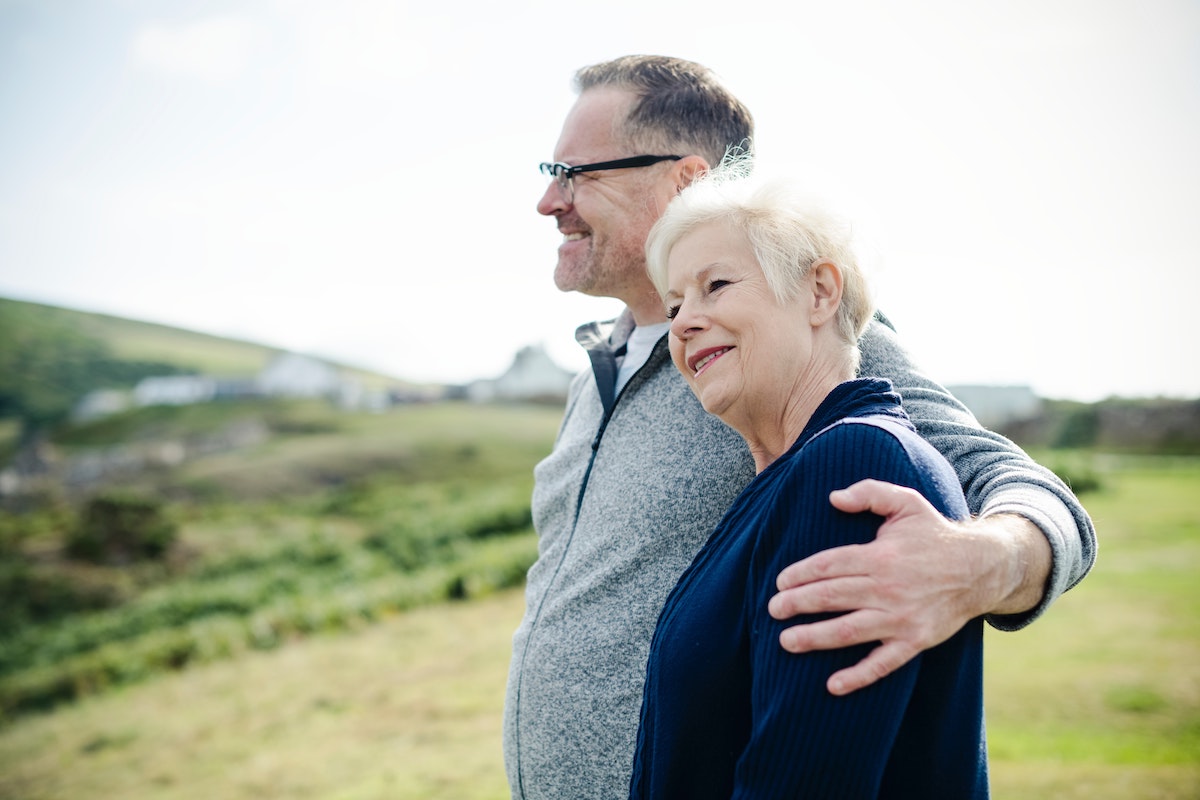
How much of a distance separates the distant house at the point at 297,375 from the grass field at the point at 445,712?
4794 centimetres

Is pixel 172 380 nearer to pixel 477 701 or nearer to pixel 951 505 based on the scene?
pixel 477 701

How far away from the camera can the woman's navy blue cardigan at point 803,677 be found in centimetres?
103

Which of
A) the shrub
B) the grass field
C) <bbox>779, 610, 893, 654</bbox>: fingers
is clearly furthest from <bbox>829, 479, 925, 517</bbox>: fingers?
the shrub

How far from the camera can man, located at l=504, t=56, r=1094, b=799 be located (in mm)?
1060

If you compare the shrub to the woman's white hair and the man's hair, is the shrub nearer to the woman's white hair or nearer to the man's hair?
the man's hair

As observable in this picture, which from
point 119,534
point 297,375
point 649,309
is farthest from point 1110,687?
point 297,375

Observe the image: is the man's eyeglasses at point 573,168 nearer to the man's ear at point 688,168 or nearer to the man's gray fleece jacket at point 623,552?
the man's ear at point 688,168

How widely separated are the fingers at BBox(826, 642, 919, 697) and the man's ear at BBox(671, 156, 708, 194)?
169cm

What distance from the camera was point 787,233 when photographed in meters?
1.44

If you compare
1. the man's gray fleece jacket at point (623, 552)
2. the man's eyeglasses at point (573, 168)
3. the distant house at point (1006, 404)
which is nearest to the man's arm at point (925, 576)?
the man's gray fleece jacket at point (623, 552)

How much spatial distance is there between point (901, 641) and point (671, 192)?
1.69 meters

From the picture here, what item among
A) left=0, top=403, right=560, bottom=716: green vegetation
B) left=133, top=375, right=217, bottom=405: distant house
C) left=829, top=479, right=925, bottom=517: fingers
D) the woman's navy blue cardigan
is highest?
left=133, top=375, right=217, bottom=405: distant house

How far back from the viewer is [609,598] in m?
1.98

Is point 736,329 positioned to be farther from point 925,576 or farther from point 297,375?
point 297,375
